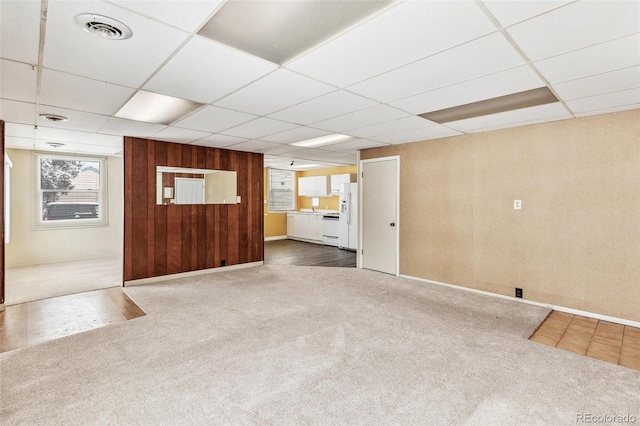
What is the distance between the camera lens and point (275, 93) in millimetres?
2992

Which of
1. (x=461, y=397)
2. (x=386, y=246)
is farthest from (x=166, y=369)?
(x=386, y=246)

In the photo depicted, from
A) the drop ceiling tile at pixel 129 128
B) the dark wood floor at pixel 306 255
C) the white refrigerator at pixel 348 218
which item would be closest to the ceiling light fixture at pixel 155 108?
the drop ceiling tile at pixel 129 128

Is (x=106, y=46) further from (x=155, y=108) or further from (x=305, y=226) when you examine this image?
(x=305, y=226)

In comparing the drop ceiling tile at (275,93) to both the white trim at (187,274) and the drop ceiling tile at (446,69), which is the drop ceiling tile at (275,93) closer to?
the drop ceiling tile at (446,69)

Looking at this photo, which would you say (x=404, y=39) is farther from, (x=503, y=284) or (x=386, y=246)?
(x=386, y=246)

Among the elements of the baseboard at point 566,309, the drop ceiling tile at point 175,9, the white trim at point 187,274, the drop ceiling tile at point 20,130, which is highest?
the drop ceiling tile at point 20,130

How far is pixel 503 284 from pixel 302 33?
13.8 feet

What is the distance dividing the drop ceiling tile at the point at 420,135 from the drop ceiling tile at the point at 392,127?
19 centimetres

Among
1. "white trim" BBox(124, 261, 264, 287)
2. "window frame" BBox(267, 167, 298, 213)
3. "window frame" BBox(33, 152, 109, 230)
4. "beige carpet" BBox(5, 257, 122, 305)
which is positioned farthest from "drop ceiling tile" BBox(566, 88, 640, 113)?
"window frame" BBox(33, 152, 109, 230)

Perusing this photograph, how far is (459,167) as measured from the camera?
4.89 m

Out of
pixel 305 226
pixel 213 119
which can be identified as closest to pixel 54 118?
pixel 213 119

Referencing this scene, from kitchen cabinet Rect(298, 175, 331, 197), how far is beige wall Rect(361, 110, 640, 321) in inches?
176

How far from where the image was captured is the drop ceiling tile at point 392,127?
4027 millimetres

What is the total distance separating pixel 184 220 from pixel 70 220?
11.1ft
